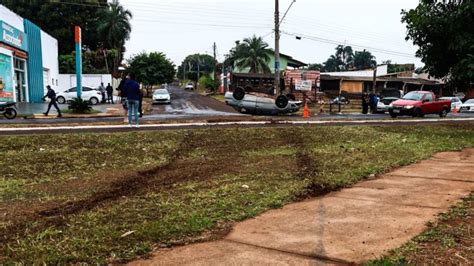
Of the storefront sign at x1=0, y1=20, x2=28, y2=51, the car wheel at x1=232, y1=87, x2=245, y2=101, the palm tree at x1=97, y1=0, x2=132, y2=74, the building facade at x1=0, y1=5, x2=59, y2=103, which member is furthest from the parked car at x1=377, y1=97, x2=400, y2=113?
the palm tree at x1=97, y1=0, x2=132, y2=74

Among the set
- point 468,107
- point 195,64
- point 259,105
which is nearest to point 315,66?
point 195,64

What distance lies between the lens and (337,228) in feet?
15.4

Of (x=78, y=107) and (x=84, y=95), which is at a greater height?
(x=84, y=95)

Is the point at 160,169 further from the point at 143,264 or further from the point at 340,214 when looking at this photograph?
the point at 143,264

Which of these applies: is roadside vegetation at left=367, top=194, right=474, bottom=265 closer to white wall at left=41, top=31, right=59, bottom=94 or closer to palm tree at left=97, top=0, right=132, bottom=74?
white wall at left=41, top=31, right=59, bottom=94

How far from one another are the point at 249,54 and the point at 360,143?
175 feet

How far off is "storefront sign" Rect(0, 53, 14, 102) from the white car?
7.25m

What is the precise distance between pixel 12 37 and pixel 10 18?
1280 mm

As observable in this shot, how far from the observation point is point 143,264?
3.75m

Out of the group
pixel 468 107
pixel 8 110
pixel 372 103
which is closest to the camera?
pixel 8 110

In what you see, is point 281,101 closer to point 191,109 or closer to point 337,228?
point 191,109

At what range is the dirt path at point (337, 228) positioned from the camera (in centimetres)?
393

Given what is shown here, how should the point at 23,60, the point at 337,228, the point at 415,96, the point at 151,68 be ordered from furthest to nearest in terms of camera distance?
the point at 151,68
the point at 23,60
the point at 415,96
the point at 337,228

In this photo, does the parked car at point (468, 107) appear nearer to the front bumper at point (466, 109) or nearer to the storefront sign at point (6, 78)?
the front bumper at point (466, 109)
